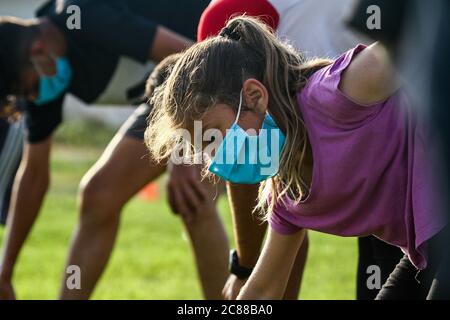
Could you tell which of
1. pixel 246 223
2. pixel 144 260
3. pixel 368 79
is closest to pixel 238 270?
pixel 246 223

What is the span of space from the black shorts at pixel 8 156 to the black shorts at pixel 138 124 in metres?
1.43

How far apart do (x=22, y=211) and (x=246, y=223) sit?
1741 millimetres

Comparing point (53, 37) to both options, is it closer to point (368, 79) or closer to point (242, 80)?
point (242, 80)

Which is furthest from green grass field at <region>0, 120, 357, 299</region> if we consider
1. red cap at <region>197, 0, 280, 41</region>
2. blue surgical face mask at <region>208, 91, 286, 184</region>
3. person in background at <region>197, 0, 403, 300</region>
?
blue surgical face mask at <region>208, 91, 286, 184</region>

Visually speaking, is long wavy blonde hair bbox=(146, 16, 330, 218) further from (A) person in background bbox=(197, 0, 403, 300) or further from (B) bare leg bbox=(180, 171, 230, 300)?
(B) bare leg bbox=(180, 171, 230, 300)

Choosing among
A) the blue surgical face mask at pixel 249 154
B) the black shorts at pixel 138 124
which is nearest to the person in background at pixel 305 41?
the blue surgical face mask at pixel 249 154

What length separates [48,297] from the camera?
5395mm

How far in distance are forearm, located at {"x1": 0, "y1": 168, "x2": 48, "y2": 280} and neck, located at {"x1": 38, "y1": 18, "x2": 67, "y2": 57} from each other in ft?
2.08

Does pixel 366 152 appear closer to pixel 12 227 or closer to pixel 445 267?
pixel 445 267

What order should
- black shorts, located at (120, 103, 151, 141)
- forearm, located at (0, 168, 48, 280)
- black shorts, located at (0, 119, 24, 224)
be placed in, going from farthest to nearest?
1. black shorts, located at (0, 119, 24, 224)
2. forearm, located at (0, 168, 48, 280)
3. black shorts, located at (120, 103, 151, 141)

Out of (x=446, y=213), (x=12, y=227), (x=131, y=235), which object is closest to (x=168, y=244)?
(x=131, y=235)

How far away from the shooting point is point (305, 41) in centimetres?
363

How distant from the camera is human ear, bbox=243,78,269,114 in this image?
273 cm

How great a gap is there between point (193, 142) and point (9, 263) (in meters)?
2.21
